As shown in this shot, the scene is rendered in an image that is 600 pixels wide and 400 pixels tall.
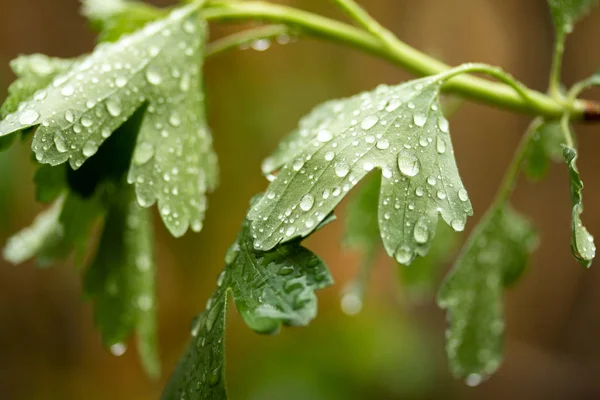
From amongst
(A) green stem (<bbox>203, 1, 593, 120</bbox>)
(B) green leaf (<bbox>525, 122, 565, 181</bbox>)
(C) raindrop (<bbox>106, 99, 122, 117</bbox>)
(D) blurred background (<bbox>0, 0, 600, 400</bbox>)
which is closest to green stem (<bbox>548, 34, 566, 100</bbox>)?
(A) green stem (<bbox>203, 1, 593, 120</bbox>)

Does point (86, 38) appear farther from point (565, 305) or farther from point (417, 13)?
point (565, 305)

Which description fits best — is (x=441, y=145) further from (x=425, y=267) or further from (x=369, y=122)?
(x=425, y=267)

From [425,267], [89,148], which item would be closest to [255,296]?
[89,148]

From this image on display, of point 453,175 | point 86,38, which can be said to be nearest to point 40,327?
point 86,38

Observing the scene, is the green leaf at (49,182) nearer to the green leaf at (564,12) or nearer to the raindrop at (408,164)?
the raindrop at (408,164)

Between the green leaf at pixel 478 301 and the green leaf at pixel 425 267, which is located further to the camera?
the green leaf at pixel 425 267

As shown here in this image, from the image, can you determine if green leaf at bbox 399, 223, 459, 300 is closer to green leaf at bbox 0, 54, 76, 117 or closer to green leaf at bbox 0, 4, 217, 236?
green leaf at bbox 0, 4, 217, 236

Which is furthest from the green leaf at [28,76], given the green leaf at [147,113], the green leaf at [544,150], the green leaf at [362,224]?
the green leaf at [544,150]
